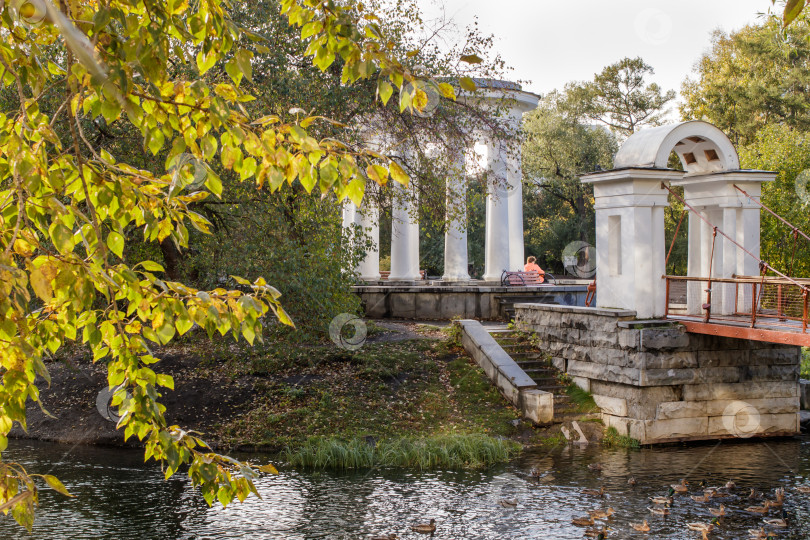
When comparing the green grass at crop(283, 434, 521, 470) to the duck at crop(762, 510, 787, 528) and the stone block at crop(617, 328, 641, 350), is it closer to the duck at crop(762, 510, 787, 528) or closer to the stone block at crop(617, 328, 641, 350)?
the stone block at crop(617, 328, 641, 350)

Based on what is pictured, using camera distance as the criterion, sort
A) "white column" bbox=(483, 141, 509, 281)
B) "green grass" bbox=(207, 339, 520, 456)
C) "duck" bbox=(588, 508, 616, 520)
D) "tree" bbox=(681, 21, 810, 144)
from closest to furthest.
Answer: "duck" bbox=(588, 508, 616, 520) < "green grass" bbox=(207, 339, 520, 456) < "white column" bbox=(483, 141, 509, 281) < "tree" bbox=(681, 21, 810, 144)

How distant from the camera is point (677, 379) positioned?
513 inches

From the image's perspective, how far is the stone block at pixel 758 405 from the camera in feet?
43.9

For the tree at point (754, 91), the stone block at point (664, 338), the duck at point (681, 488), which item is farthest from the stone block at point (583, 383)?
the tree at point (754, 91)

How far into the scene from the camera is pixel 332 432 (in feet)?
43.4

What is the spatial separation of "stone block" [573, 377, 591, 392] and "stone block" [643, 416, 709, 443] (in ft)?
4.50

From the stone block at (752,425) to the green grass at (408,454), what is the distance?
358cm

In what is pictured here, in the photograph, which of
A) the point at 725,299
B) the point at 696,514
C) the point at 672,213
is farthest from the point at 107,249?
the point at 672,213

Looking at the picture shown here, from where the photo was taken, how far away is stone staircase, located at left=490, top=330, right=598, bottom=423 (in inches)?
536

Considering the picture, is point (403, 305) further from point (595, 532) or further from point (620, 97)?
point (620, 97)

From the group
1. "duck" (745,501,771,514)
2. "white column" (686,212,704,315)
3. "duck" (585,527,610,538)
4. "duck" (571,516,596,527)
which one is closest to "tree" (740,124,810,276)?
"white column" (686,212,704,315)

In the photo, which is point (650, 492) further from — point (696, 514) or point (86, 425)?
point (86, 425)

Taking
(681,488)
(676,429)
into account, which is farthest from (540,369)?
(681,488)

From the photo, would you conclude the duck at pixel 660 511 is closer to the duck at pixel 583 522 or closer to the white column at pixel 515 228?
the duck at pixel 583 522
